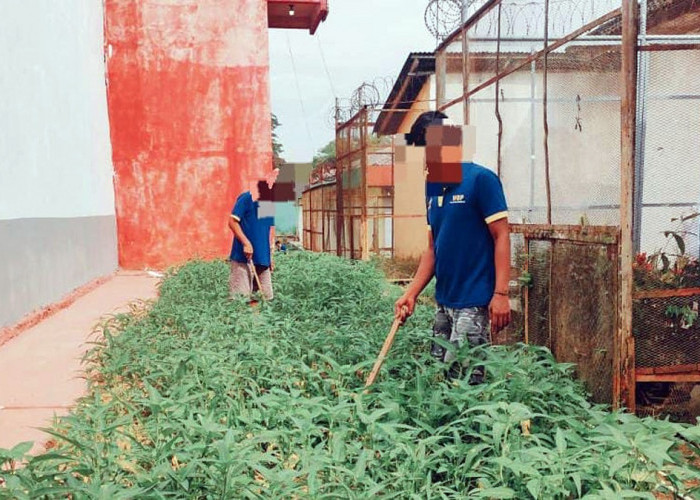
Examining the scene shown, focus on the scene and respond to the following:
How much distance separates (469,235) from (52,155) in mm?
6464

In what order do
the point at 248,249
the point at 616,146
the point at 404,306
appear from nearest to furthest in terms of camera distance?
the point at 404,306 → the point at 616,146 → the point at 248,249

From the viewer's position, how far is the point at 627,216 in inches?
136

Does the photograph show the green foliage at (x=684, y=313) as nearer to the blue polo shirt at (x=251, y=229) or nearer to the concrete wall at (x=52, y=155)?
the blue polo shirt at (x=251, y=229)

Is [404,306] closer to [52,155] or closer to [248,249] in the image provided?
[248,249]

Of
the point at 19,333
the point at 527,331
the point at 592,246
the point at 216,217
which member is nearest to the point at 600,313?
the point at 592,246

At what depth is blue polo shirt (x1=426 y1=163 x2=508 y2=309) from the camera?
3.10 m

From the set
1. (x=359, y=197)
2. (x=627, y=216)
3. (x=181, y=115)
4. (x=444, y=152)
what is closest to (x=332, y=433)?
(x=444, y=152)

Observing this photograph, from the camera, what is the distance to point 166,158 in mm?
10695

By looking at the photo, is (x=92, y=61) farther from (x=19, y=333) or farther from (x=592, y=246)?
(x=592, y=246)

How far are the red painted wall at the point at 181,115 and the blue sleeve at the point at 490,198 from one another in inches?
320

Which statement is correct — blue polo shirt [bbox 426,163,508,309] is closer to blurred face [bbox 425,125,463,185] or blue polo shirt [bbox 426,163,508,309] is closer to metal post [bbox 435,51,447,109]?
blurred face [bbox 425,125,463,185]

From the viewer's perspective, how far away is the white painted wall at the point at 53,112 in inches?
249

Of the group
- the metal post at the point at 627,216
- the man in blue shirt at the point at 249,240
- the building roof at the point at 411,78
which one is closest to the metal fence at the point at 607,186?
the metal post at the point at 627,216

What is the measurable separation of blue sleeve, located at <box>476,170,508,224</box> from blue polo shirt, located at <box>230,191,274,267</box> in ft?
10.3
